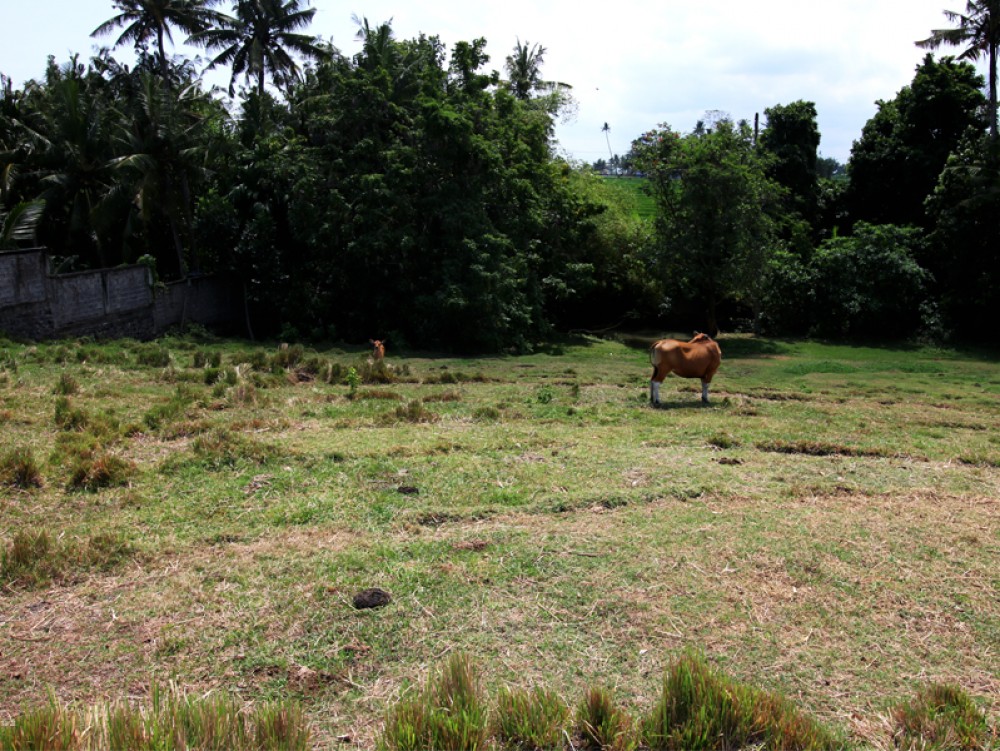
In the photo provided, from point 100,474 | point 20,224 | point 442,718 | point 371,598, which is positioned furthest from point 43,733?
point 20,224

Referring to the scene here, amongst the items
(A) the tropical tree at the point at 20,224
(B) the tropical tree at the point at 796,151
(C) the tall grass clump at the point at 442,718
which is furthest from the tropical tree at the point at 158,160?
(C) the tall grass clump at the point at 442,718

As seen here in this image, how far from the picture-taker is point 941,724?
4.03 metres

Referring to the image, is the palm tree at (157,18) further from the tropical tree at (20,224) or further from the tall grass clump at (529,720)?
the tall grass clump at (529,720)

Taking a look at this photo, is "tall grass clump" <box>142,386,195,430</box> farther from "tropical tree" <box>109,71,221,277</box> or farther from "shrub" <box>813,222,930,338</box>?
"shrub" <box>813,222,930,338</box>

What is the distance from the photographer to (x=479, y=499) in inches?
304

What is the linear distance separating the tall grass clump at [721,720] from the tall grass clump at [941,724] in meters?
0.39

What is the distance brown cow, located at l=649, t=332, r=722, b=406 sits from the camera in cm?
1448

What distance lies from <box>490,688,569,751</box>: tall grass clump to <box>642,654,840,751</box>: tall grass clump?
43cm

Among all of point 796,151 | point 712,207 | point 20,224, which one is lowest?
point 20,224

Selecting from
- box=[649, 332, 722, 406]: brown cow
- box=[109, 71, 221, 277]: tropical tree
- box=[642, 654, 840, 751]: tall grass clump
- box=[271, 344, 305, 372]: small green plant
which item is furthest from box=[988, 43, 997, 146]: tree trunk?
box=[642, 654, 840, 751]: tall grass clump

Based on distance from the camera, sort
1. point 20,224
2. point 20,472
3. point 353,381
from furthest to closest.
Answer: point 20,224, point 353,381, point 20,472

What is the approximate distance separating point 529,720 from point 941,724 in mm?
2005

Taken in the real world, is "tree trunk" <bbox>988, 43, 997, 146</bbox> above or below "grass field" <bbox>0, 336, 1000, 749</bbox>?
above

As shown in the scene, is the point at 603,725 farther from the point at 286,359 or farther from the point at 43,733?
the point at 286,359
